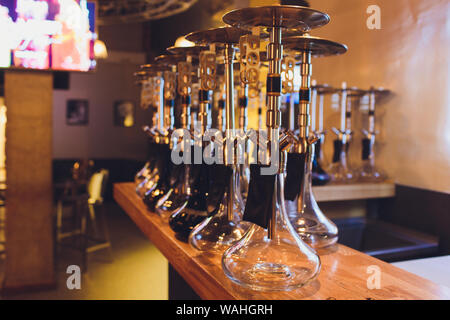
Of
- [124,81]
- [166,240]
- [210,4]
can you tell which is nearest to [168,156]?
[166,240]

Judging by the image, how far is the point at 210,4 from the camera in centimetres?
549

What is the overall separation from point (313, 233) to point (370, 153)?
144 centimetres

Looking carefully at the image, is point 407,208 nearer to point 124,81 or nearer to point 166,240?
point 166,240

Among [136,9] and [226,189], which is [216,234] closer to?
[226,189]

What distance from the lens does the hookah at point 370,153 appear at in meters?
2.28

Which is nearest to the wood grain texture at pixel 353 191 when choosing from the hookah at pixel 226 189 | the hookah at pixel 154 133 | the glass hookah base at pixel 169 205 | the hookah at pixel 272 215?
the hookah at pixel 154 133

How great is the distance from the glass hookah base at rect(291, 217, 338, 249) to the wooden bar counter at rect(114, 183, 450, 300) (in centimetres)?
3

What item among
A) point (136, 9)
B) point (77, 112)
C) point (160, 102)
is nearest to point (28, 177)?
point (160, 102)

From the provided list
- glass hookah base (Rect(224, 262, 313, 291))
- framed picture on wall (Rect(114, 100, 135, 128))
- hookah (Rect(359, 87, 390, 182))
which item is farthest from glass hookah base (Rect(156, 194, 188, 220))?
framed picture on wall (Rect(114, 100, 135, 128))

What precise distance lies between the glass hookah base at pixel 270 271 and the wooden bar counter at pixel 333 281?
1cm

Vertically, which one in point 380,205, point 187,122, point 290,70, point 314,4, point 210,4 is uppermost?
point 210,4

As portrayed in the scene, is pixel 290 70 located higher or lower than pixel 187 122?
higher

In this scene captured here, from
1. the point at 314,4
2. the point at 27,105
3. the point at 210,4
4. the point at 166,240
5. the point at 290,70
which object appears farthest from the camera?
the point at 210,4

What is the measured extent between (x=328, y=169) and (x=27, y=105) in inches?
91.7
